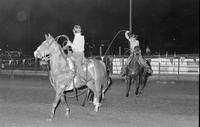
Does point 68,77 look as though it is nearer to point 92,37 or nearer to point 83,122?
point 83,122

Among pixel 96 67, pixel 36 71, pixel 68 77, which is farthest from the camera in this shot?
pixel 36 71

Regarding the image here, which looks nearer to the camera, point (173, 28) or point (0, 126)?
point (0, 126)

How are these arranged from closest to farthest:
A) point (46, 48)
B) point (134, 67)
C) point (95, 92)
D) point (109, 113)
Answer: point (46, 48) → point (109, 113) → point (95, 92) → point (134, 67)

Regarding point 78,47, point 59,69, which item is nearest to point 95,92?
point 78,47

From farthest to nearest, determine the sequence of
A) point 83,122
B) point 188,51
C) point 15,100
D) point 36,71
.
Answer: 1. point 188,51
2. point 36,71
3. point 15,100
4. point 83,122

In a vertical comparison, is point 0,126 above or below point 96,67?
below

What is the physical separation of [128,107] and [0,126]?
196 inches

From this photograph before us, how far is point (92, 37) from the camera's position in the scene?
72625 mm

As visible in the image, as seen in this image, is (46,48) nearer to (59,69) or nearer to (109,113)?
(59,69)

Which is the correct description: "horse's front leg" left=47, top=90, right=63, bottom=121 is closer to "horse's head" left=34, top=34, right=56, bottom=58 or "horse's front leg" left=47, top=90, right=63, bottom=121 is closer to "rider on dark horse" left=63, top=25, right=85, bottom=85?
"horse's head" left=34, top=34, right=56, bottom=58

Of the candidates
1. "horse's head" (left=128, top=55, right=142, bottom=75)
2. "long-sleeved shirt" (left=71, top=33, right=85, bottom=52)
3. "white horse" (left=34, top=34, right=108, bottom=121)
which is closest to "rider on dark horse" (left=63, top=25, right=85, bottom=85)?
"long-sleeved shirt" (left=71, top=33, right=85, bottom=52)

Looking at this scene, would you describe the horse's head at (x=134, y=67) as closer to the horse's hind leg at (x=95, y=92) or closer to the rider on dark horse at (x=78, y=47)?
the horse's hind leg at (x=95, y=92)

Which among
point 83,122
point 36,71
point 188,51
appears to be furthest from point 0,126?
point 188,51

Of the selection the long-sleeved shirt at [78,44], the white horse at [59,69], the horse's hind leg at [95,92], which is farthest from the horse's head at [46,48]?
the horse's hind leg at [95,92]
